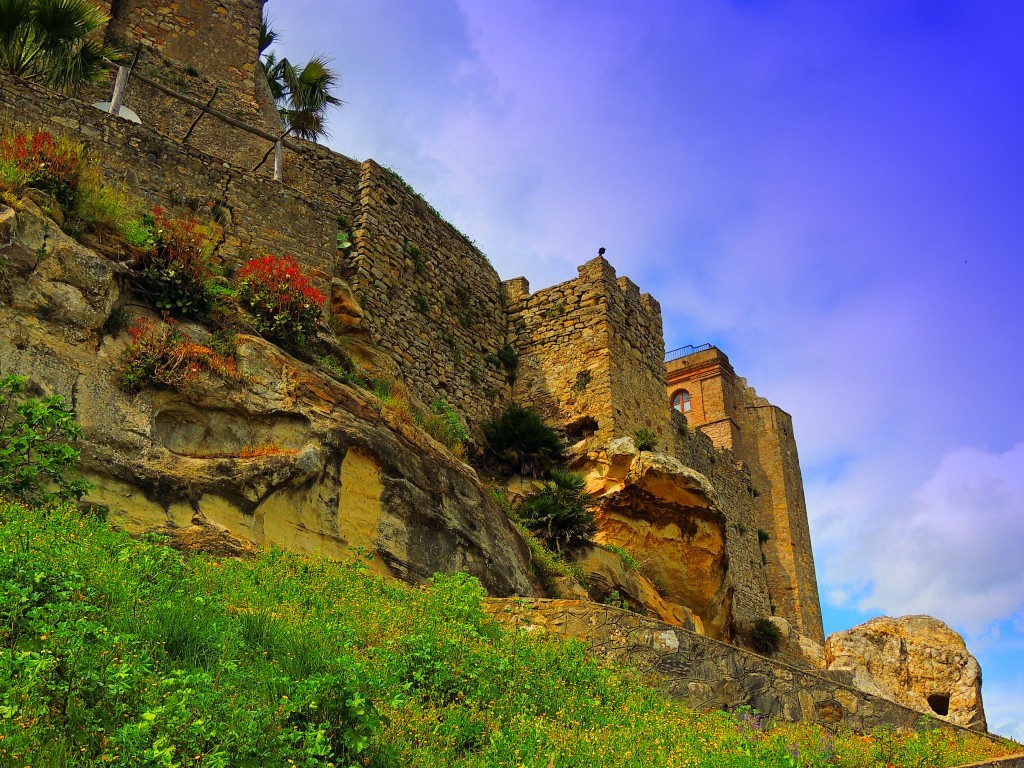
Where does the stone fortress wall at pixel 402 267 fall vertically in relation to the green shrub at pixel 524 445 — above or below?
above

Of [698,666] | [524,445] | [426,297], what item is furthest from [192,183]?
[698,666]

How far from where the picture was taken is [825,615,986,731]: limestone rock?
18547 mm

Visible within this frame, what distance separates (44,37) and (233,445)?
21.4 ft

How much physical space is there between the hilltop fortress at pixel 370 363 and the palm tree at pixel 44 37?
105 cm

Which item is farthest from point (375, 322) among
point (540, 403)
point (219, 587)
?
point (219, 587)

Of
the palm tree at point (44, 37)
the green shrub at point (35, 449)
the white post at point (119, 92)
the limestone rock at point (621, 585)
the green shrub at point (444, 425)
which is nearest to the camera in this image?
the green shrub at point (35, 449)

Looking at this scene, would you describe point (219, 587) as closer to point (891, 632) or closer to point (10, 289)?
point (10, 289)

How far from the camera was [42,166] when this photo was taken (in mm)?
10047

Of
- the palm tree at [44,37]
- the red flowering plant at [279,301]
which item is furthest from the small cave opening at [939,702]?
the palm tree at [44,37]

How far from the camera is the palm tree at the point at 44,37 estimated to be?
11.9 metres

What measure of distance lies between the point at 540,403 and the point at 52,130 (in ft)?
31.8

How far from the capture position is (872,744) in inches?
358

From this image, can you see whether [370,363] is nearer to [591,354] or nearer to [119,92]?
[119,92]

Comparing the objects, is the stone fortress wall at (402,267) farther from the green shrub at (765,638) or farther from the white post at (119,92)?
the green shrub at (765,638)
